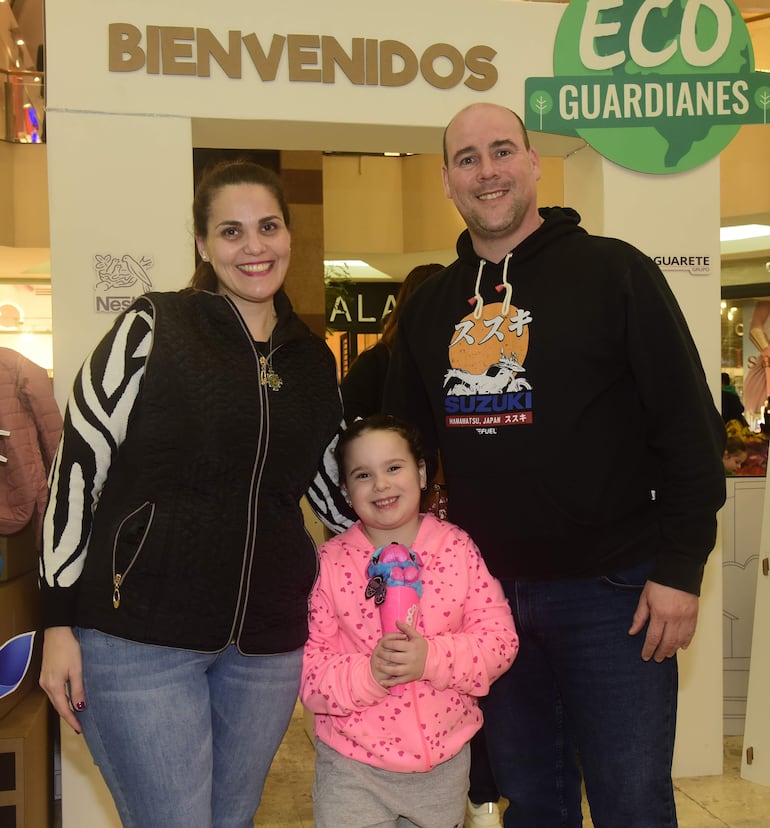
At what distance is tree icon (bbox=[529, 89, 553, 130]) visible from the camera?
3.62 m

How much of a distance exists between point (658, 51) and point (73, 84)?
2.21m

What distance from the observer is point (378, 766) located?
6.63ft

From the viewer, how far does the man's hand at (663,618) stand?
192 centimetres

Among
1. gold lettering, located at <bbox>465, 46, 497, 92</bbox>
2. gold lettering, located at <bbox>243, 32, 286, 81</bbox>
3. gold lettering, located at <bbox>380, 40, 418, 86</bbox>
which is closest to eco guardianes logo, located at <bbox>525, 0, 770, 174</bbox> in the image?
gold lettering, located at <bbox>465, 46, 497, 92</bbox>

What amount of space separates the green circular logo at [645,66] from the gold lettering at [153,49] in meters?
1.42

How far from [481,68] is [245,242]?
2.03m

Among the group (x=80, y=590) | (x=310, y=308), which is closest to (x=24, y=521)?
(x=80, y=590)

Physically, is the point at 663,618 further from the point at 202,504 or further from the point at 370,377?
the point at 370,377

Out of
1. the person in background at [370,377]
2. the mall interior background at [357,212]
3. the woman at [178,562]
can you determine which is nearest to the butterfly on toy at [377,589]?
the woman at [178,562]

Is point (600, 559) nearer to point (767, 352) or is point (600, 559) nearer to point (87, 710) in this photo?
point (87, 710)

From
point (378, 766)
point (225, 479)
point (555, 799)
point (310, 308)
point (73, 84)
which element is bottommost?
point (555, 799)

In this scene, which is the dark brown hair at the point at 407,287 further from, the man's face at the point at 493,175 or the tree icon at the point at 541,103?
the man's face at the point at 493,175

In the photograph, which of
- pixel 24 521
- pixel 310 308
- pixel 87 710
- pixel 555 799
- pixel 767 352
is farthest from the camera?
pixel 310 308

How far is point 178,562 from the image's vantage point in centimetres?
175
